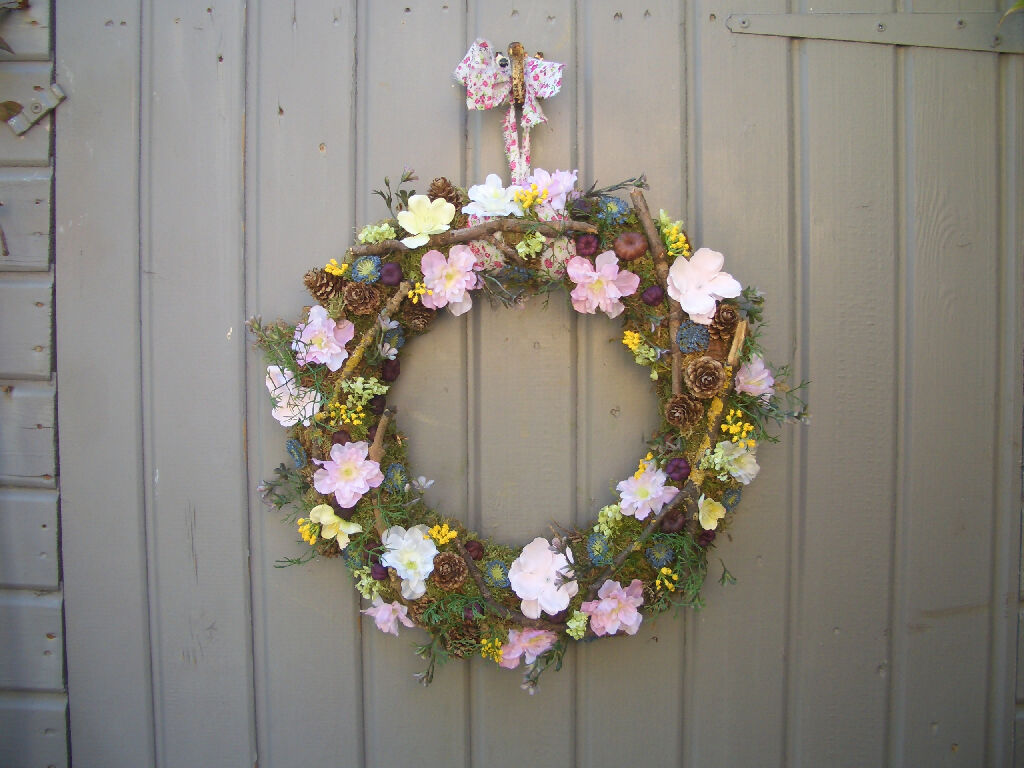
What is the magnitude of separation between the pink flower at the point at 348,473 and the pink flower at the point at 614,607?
1.46ft

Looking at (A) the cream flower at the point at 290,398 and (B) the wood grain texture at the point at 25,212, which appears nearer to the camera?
(A) the cream flower at the point at 290,398

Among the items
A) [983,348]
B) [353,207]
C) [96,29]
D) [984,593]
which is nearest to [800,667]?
[984,593]

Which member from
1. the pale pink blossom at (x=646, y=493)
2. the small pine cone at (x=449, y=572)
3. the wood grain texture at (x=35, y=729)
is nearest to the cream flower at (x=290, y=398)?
the small pine cone at (x=449, y=572)

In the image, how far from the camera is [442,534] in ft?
3.87

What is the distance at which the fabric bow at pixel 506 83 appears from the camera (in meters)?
1.16

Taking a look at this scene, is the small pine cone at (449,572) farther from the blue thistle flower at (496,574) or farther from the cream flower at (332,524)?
the cream flower at (332,524)

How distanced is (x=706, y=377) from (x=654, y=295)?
180 mm

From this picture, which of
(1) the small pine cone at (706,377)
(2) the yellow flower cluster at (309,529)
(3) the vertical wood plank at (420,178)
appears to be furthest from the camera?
(3) the vertical wood plank at (420,178)

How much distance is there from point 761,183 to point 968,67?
451mm

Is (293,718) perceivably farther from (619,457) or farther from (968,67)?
(968,67)

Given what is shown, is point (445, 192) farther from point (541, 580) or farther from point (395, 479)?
point (541, 580)

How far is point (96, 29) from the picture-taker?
1.32 meters

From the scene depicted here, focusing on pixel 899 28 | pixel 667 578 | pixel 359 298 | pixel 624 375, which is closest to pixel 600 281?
pixel 624 375

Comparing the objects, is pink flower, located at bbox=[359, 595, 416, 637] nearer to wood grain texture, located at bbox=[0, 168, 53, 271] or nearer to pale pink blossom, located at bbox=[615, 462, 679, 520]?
pale pink blossom, located at bbox=[615, 462, 679, 520]
